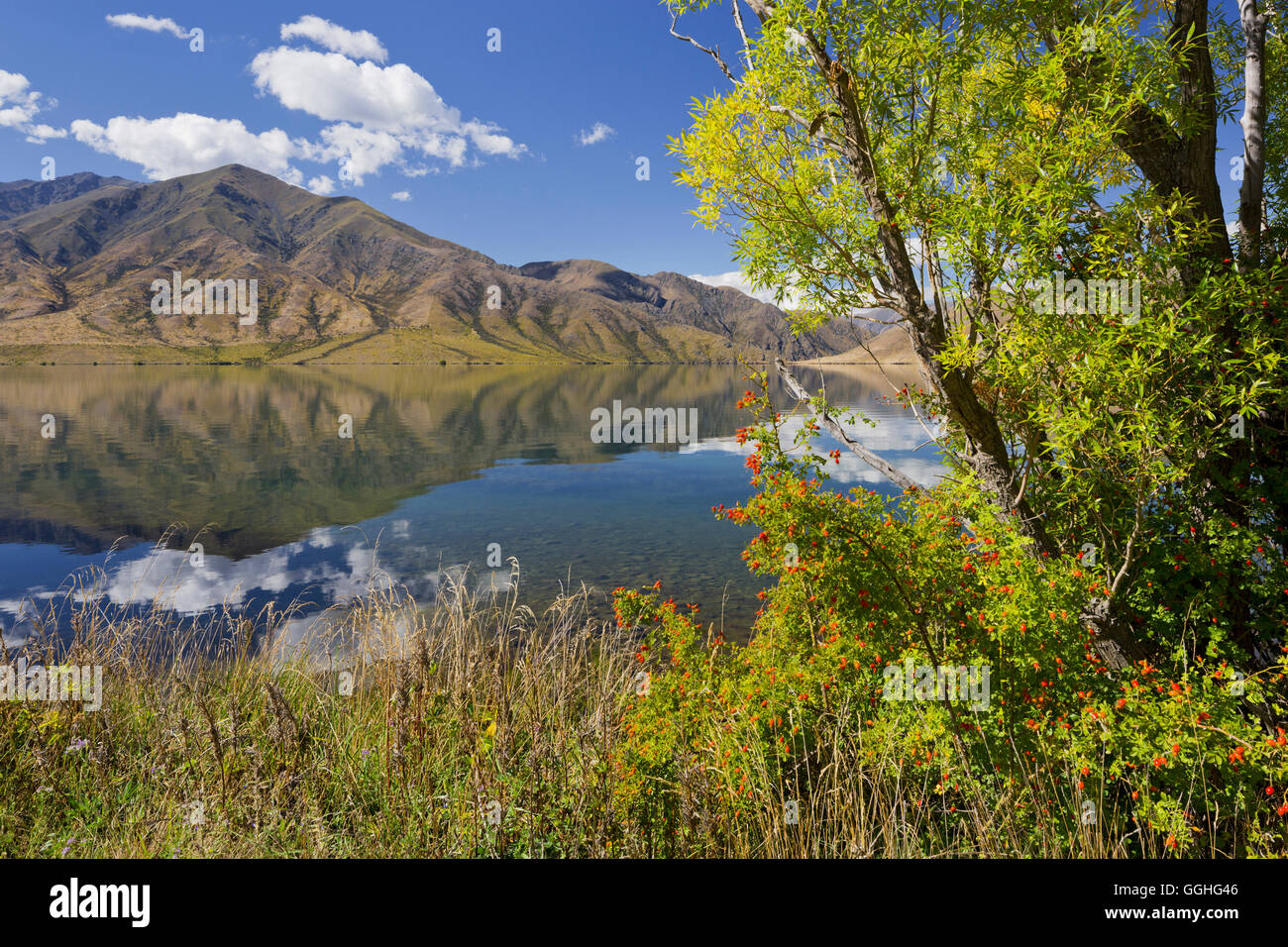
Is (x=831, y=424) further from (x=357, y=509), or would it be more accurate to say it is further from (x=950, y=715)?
(x=357, y=509)

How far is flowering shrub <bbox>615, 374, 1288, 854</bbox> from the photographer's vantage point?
469 centimetres

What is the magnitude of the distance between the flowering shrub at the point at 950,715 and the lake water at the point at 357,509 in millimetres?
2724

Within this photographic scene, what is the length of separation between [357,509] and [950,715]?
27.3 m

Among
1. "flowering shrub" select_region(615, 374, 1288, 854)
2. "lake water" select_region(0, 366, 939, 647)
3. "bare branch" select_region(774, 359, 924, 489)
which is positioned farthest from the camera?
"lake water" select_region(0, 366, 939, 647)

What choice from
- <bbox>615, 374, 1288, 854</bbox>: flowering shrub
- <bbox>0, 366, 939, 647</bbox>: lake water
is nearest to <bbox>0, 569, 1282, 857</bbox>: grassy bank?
<bbox>615, 374, 1288, 854</bbox>: flowering shrub

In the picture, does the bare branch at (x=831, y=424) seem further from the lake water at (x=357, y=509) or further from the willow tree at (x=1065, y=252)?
the lake water at (x=357, y=509)

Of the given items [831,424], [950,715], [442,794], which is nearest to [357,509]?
[442,794]

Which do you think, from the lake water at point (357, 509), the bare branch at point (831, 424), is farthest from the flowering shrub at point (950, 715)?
the lake water at point (357, 509)

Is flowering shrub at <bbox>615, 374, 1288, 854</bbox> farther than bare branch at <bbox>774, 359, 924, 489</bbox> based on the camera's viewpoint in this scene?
No

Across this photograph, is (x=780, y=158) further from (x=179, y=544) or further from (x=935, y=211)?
(x=179, y=544)

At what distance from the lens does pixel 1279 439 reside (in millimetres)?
6020

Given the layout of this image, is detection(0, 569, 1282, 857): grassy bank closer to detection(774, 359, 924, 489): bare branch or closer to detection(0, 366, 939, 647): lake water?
detection(774, 359, 924, 489): bare branch

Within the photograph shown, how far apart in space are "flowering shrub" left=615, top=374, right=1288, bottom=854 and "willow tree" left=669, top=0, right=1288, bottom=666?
62 centimetres

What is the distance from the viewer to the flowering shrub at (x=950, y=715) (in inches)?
185
